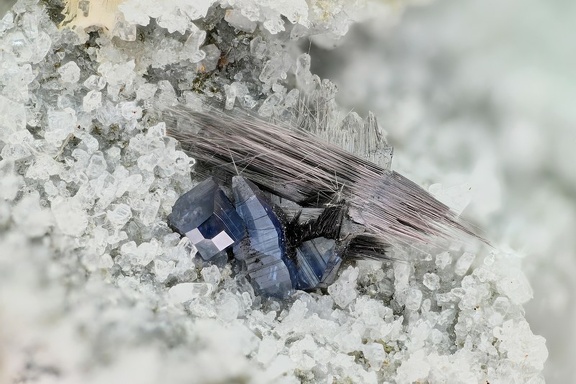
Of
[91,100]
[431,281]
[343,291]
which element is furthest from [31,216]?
[431,281]

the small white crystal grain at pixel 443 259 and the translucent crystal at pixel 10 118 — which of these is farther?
the small white crystal grain at pixel 443 259

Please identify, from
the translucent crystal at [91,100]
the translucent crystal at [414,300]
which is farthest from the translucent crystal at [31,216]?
the translucent crystal at [414,300]

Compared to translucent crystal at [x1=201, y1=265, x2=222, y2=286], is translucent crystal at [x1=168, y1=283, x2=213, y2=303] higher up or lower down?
lower down

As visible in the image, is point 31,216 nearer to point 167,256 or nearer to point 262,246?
point 167,256

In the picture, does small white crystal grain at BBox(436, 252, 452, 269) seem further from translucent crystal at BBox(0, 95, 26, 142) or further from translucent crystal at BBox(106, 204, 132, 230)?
translucent crystal at BBox(0, 95, 26, 142)

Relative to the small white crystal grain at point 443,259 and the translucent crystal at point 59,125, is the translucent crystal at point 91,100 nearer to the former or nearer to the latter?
the translucent crystal at point 59,125

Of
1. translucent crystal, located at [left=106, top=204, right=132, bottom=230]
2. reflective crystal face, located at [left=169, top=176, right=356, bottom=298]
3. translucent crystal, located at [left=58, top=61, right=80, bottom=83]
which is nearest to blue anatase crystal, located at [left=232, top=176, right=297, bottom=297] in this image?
reflective crystal face, located at [left=169, top=176, right=356, bottom=298]

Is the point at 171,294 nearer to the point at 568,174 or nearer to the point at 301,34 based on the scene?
the point at 301,34

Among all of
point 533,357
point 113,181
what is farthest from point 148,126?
point 533,357
